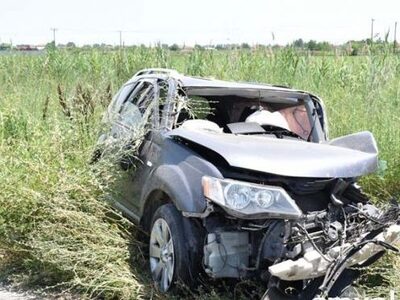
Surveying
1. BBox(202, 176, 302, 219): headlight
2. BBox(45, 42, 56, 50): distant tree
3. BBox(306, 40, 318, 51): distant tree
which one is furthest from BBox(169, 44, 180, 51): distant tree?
BBox(202, 176, 302, 219): headlight

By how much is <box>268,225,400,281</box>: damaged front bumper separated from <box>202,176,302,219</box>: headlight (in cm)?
33

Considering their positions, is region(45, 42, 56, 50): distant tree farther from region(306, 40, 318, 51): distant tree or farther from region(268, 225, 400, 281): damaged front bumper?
region(268, 225, 400, 281): damaged front bumper

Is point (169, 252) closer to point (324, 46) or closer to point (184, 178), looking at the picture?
point (184, 178)

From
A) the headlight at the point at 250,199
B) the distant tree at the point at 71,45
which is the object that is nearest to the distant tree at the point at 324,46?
the distant tree at the point at 71,45

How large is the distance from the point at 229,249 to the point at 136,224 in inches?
62.7

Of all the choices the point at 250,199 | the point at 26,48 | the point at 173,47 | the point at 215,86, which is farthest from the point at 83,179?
the point at 26,48

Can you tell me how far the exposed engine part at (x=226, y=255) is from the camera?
4555mm

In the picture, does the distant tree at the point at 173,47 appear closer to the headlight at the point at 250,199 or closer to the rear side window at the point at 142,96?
the rear side window at the point at 142,96

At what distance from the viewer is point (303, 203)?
480 cm

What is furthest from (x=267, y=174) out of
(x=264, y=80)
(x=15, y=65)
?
(x=15, y=65)

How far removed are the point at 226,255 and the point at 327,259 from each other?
2.46 ft

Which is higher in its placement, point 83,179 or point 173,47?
point 173,47

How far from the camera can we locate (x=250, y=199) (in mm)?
4434

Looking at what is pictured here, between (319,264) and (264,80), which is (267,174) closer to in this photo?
(319,264)
